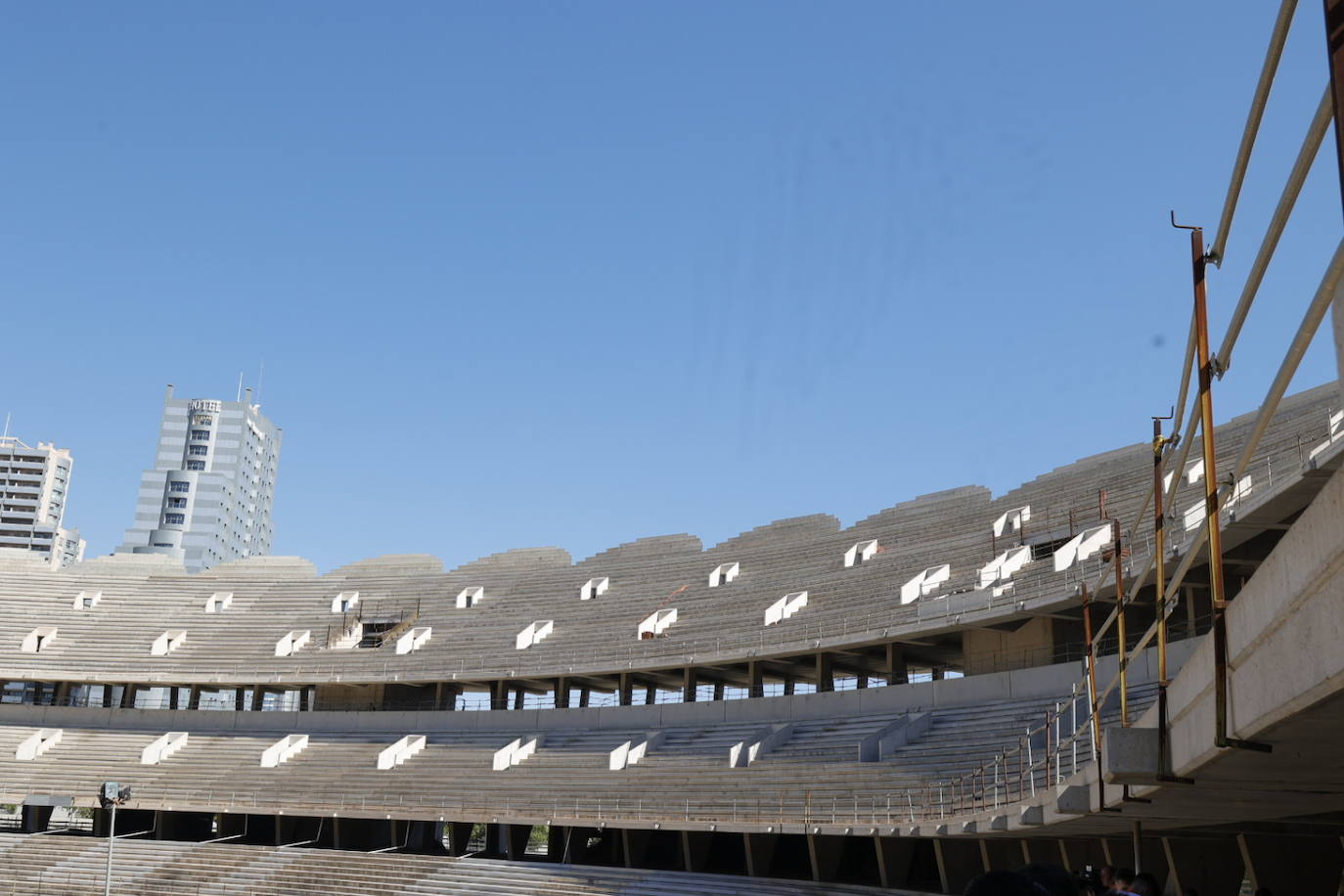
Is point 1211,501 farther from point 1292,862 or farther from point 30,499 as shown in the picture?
point 30,499

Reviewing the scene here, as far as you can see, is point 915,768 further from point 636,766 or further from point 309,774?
point 309,774

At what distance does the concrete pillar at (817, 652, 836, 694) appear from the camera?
1366 inches

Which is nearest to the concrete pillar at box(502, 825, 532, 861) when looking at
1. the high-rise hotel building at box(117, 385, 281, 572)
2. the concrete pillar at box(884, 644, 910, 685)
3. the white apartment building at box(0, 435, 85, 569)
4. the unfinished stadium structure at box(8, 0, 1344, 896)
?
the unfinished stadium structure at box(8, 0, 1344, 896)

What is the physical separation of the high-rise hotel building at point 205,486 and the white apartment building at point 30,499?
917 centimetres

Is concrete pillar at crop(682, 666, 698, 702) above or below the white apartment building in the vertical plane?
below

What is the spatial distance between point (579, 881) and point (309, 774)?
13.3m

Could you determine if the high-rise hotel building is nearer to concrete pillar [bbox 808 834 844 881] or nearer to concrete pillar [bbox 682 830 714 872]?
concrete pillar [bbox 682 830 714 872]

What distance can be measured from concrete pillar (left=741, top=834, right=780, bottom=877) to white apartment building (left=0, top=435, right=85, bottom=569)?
138m

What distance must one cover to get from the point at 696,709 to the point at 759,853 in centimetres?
806

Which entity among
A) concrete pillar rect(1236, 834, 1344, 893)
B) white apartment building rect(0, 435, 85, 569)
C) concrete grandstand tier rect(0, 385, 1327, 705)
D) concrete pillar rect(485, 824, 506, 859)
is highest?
white apartment building rect(0, 435, 85, 569)

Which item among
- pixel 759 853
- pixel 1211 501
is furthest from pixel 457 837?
pixel 1211 501

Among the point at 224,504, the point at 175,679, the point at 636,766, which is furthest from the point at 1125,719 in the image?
the point at 224,504

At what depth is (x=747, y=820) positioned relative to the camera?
90.6 ft

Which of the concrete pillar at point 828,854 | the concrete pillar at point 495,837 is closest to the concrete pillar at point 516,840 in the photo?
the concrete pillar at point 495,837
